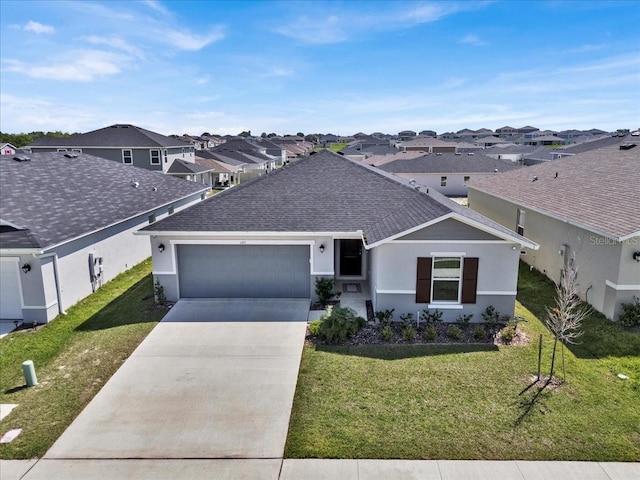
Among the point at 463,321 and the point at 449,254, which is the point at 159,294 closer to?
the point at 449,254

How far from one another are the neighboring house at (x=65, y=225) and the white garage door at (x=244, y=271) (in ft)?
10.7

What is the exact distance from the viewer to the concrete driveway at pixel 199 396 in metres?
7.02

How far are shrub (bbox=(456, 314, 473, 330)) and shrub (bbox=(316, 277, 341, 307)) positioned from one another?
3780 millimetres

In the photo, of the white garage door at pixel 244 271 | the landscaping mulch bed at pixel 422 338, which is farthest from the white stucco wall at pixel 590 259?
the white garage door at pixel 244 271

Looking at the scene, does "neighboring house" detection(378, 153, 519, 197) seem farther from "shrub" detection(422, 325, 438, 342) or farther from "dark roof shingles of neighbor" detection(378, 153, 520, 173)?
"shrub" detection(422, 325, 438, 342)

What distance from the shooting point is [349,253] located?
15.4 m

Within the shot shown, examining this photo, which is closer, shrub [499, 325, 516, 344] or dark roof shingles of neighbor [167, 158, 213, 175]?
shrub [499, 325, 516, 344]

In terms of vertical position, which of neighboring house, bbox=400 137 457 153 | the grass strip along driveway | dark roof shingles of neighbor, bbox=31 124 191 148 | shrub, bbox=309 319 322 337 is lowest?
the grass strip along driveway

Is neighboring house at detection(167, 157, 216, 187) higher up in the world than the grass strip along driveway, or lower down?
higher up

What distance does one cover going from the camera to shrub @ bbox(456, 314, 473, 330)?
37.9 feet

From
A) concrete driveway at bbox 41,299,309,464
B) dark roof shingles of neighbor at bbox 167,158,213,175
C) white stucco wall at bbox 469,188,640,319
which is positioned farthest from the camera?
dark roof shingles of neighbor at bbox 167,158,213,175

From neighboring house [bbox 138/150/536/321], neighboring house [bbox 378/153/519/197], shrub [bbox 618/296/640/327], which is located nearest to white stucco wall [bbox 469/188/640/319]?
shrub [bbox 618/296/640/327]

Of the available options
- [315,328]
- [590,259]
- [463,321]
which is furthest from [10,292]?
[590,259]

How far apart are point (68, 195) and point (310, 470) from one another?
46.3 ft
